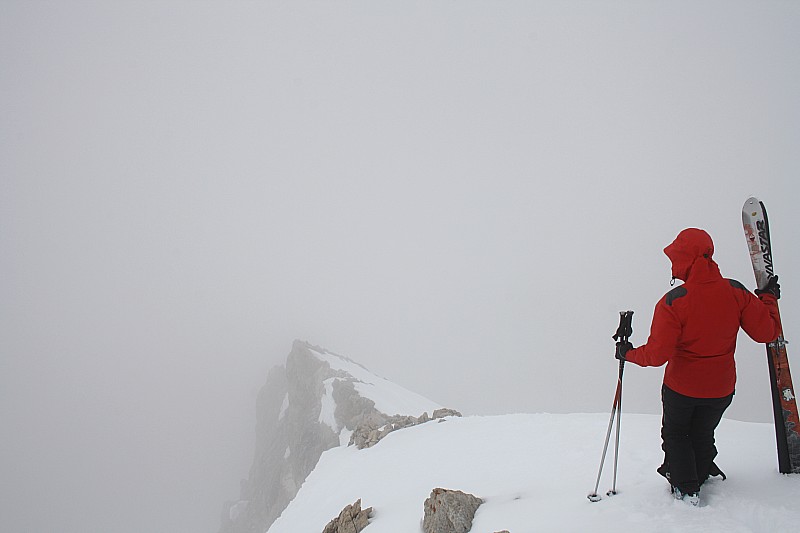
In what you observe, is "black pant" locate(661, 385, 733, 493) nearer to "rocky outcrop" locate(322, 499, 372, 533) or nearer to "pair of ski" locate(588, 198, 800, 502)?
"pair of ski" locate(588, 198, 800, 502)

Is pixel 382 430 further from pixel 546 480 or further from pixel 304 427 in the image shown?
pixel 304 427

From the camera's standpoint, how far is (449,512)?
6941 mm

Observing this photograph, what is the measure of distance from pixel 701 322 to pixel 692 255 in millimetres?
789

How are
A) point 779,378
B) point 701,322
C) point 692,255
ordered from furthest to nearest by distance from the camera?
point 779,378
point 692,255
point 701,322

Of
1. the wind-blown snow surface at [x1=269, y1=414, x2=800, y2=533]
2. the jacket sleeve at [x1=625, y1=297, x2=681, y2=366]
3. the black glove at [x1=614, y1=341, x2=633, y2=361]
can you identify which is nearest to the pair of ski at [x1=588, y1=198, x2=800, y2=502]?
the black glove at [x1=614, y1=341, x2=633, y2=361]

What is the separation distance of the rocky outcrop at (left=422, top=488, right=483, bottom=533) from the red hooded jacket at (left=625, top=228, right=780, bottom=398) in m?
4.23

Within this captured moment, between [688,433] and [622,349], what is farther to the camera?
[622,349]

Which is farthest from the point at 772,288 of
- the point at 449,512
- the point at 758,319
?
the point at 449,512

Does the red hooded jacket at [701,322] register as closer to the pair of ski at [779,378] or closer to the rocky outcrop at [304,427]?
the pair of ski at [779,378]

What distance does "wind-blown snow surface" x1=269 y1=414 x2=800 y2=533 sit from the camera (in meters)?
4.89

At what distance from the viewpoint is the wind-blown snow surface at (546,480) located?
489 centimetres

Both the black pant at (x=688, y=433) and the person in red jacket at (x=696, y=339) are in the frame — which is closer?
the person in red jacket at (x=696, y=339)

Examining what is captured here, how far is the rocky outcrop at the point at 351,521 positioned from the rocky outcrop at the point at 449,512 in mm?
2227

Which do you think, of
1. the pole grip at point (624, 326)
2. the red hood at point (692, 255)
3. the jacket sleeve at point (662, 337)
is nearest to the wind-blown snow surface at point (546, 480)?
the jacket sleeve at point (662, 337)
